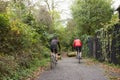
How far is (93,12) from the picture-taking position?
31516 millimetres

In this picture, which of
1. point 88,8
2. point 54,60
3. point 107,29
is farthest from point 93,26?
point 54,60

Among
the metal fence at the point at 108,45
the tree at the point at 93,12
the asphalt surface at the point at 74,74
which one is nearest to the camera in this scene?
the asphalt surface at the point at 74,74

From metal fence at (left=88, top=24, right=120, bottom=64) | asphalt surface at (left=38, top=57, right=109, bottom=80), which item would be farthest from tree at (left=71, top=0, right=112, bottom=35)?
asphalt surface at (left=38, top=57, right=109, bottom=80)

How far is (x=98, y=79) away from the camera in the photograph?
10.7 meters

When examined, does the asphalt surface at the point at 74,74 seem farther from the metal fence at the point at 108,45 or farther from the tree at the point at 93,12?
the tree at the point at 93,12

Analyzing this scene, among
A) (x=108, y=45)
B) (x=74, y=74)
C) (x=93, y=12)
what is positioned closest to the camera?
(x=74, y=74)

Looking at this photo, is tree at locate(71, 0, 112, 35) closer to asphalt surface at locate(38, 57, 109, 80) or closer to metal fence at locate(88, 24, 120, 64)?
metal fence at locate(88, 24, 120, 64)

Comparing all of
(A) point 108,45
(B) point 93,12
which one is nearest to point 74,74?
(A) point 108,45

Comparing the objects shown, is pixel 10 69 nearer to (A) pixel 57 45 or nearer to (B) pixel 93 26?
(A) pixel 57 45

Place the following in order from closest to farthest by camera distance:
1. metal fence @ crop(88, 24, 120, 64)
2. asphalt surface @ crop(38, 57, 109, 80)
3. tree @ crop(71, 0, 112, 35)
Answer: asphalt surface @ crop(38, 57, 109, 80), metal fence @ crop(88, 24, 120, 64), tree @ crop(71, 0, 112, 35)

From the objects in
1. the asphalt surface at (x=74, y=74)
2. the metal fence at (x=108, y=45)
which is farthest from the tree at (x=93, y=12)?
the asphalt surface at (x=74, y=74)

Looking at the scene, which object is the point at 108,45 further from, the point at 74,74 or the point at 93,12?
the point at 93,12

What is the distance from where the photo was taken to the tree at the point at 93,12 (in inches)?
1236

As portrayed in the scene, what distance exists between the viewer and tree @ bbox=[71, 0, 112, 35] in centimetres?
3139
